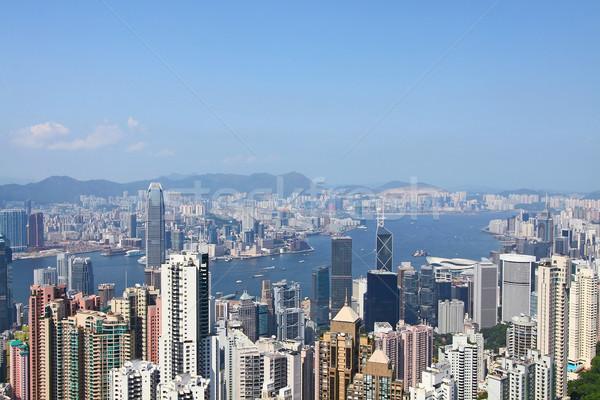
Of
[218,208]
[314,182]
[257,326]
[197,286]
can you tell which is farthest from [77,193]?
[197,286]

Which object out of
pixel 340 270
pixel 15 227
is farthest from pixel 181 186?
pixel 340 270

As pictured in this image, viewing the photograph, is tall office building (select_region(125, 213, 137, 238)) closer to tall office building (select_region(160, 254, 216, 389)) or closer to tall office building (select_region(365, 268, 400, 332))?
tall office building (select_region(365, 268, 400, 332))

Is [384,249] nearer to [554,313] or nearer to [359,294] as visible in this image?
[359,294]

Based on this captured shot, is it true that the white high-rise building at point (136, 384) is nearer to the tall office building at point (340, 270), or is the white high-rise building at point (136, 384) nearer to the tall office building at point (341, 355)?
the tall office building at point (341, 355)

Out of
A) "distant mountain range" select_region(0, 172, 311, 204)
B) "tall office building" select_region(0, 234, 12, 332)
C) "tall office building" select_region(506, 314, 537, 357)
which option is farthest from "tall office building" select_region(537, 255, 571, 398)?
"tall office building" select_region(0, 234, 12, 332)

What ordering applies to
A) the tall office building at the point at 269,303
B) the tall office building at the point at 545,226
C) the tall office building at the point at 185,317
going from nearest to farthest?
the tall office building at the point at 185,317 → the tall office building at the point at 269,303 → the tall office building at the point at 545,226

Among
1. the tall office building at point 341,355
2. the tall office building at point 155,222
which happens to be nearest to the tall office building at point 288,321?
the tall office building at point 341,355
